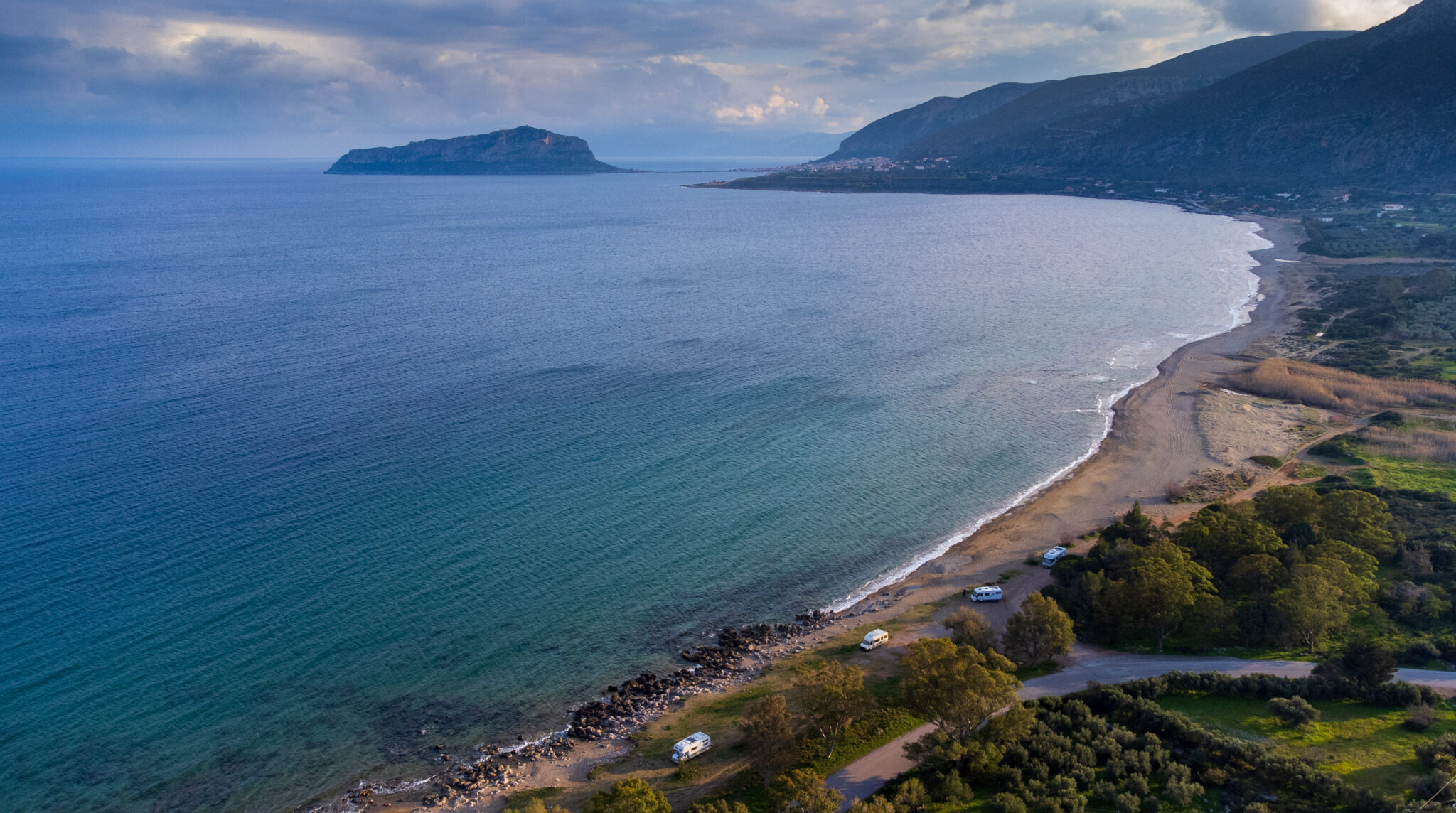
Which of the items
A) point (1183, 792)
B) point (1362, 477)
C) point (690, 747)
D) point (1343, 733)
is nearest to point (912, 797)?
point (1183, 792)

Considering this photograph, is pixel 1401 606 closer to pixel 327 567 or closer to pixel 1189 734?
pixel 1189 734

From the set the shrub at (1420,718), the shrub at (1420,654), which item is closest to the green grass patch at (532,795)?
the shrub at (1420,718)

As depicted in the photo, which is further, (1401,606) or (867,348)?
(867,348)

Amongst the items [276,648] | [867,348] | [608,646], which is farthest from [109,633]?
[867,348]

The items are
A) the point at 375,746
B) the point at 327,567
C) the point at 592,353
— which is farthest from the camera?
the point at 592,353

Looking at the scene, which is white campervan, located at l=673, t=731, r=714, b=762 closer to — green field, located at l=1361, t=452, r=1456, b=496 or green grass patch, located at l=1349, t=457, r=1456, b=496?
green field, located at l=1361, t=452, r=1456, b=496

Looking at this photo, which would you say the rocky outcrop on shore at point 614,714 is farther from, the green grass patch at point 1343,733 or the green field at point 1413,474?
the green field at point 1413,474
